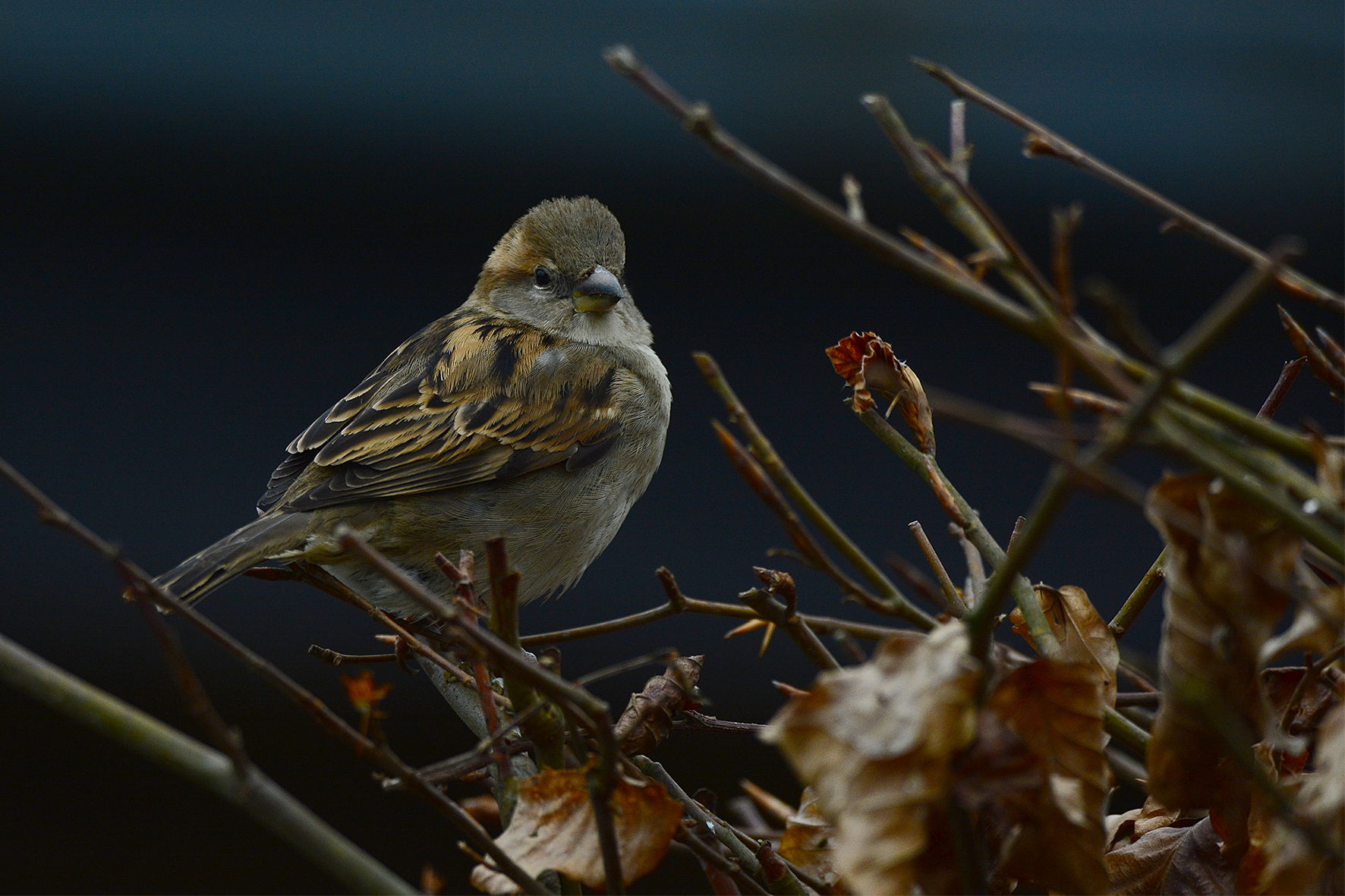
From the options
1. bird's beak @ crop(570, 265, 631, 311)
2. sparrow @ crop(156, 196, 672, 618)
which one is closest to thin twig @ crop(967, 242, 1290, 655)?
sparrow @ crop(156, 196, 672, 618)

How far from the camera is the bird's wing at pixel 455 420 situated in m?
2.92

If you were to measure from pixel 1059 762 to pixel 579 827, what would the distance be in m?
A: 0.36

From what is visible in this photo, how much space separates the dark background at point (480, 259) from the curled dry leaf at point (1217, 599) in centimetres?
258

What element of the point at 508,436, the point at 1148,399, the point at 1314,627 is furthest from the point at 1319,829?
the point at 508,436

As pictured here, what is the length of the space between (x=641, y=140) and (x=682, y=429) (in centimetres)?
83

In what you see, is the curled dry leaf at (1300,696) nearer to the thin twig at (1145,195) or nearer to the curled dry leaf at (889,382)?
the thin twig at (1145,195)

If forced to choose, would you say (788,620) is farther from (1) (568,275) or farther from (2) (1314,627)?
(1) (568,275)

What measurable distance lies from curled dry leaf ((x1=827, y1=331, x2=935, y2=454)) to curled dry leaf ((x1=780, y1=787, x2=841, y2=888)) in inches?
17.3

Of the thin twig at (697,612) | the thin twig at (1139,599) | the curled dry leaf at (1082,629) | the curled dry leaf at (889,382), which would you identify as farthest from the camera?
the curled dry leaf at (889,382)

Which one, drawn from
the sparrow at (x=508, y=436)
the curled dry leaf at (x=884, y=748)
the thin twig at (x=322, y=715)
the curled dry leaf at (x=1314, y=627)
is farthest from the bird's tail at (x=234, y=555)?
the curled dry leaf at (x=1314, y=627)

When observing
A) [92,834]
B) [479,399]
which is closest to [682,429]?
[479,399]

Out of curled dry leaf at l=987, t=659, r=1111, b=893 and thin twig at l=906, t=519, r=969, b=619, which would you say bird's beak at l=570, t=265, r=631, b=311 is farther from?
Answer: curled dry leaf at l=987, t=659, r=1111, b=893

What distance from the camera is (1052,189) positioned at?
3723mm

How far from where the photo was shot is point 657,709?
3.92 ft
